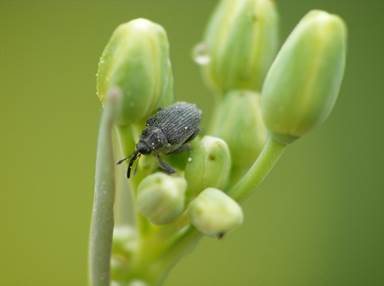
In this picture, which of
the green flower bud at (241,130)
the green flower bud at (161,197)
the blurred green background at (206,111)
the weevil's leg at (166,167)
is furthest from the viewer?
the blurred green background at (206,111)

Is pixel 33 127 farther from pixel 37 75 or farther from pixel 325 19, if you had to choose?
pixel 325 19

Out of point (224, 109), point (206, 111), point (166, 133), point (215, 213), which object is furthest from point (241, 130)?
point (206, 111)

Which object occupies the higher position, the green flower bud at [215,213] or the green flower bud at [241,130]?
the green flower bud at [241,130]

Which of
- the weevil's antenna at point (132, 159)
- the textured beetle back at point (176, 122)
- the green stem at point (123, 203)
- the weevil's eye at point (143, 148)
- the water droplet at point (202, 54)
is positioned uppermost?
the water droplet at point (202, 54)

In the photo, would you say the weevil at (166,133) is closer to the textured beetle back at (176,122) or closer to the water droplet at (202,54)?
the textured beetle back at (176,122)

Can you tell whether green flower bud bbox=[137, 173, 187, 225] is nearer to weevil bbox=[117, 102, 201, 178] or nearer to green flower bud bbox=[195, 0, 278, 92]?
weevil bbox=[117, 102, 201, 178]

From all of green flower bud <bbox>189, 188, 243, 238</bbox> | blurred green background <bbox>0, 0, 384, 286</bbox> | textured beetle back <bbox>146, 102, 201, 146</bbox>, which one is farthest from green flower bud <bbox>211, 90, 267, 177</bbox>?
blurred green background <bbox>0, 0, 384, 286</bbox>

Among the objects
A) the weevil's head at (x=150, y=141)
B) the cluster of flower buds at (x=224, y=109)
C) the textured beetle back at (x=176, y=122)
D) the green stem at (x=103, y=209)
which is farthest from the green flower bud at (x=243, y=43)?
the green stem at (x=103, y=209)
